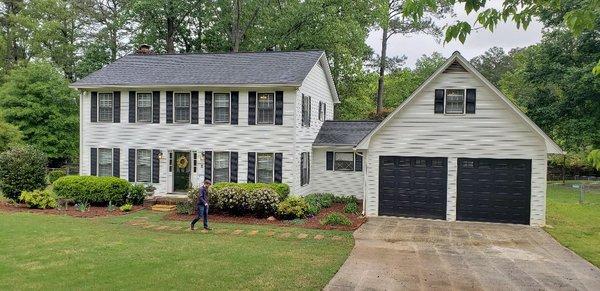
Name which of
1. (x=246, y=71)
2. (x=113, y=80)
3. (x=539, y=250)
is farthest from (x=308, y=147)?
(x=539, y=250)

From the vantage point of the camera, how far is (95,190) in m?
19.0

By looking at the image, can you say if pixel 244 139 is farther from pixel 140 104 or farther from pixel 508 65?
pixel 508 65

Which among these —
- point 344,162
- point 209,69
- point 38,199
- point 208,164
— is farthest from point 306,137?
point 38,199

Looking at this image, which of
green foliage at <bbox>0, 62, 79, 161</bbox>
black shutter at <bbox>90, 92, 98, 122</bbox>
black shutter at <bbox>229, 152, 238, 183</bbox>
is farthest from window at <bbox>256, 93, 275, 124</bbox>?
green foliage at <bbox>0, 62, 79, 161</bbox>

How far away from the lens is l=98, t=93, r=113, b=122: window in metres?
21.6

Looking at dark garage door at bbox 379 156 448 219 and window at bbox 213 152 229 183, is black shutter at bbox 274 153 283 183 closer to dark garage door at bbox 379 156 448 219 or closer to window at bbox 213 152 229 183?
window at bbox 213 152 229 183

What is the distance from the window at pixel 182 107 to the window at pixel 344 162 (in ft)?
24.1

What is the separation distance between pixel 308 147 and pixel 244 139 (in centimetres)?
324

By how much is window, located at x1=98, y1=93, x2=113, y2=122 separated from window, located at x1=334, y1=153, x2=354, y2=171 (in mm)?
11134

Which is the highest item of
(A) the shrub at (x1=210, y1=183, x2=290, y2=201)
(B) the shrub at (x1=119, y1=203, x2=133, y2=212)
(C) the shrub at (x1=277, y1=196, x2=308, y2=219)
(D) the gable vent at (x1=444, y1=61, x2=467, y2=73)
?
(D) the gable vent at (x1=444, y1=61, x2=467, y2=73)

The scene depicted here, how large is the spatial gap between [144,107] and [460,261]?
15.9 m

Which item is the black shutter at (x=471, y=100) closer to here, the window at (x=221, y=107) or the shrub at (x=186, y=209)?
the window at (x=221, y=107)

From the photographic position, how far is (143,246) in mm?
11852

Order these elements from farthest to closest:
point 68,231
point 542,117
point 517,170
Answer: point 542,117
point 517,170
point 68,231
